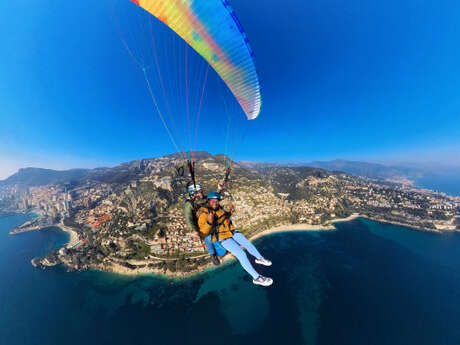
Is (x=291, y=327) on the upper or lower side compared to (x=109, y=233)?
lower

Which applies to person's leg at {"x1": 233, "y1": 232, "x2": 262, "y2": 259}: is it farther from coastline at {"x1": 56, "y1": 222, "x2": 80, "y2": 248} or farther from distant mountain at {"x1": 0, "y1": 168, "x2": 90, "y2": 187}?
distant mountain at {"x1": 0, "y1": 168, "x2": 90, "y2": 187}

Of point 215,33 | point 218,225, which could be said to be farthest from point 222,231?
point 215,33

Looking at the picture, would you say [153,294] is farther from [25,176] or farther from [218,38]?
[25,176]

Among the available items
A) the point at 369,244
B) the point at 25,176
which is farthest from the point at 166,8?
the point at 25,176

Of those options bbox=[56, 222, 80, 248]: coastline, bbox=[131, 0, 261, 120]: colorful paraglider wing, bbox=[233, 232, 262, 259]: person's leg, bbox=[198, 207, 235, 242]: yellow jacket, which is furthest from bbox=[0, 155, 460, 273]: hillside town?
bbox=[131, 0, 261, 120]: colorful paraglider wing

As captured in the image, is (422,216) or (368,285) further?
(422,216)

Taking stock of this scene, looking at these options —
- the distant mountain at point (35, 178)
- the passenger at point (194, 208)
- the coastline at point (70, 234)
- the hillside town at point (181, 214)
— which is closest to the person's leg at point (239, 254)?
the passenger at point (194, 208)

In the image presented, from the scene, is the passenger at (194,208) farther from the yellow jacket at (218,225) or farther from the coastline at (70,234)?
the coastline at (70,234)
